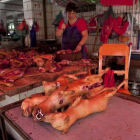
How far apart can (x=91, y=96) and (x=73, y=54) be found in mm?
1689

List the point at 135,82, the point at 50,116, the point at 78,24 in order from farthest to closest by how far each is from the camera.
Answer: the point at 135,82 < the point at 78,24 < the point at 50,116

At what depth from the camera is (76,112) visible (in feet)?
3.82

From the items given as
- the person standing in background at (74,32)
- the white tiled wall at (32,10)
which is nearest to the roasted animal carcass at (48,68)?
the person standing in background at (74,32)

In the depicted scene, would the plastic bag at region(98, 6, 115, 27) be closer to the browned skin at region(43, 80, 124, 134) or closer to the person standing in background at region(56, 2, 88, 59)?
the person standing in background at region(56, 2, 88, 59)

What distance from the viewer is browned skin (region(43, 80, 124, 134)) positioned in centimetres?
103

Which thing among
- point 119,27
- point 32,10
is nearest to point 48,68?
point 119,27

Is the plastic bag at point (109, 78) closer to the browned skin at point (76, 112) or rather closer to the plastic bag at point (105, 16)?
the browned skin at point (76, 112)

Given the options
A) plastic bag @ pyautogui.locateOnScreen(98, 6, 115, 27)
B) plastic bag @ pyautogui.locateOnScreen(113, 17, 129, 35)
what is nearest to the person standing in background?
plastic bag @ pyautogui.locateOnScreen(113, 17, 129, 35)

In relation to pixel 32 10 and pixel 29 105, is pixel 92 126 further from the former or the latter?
pixel 32 10

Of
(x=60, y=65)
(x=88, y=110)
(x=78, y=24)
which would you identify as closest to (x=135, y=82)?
(x=78, y=24)

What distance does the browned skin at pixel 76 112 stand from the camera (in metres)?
1.03

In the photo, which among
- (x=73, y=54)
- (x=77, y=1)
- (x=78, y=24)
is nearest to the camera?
(x=73, y=54)

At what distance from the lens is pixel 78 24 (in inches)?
144

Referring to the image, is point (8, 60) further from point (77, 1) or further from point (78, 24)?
point (77, 1)
